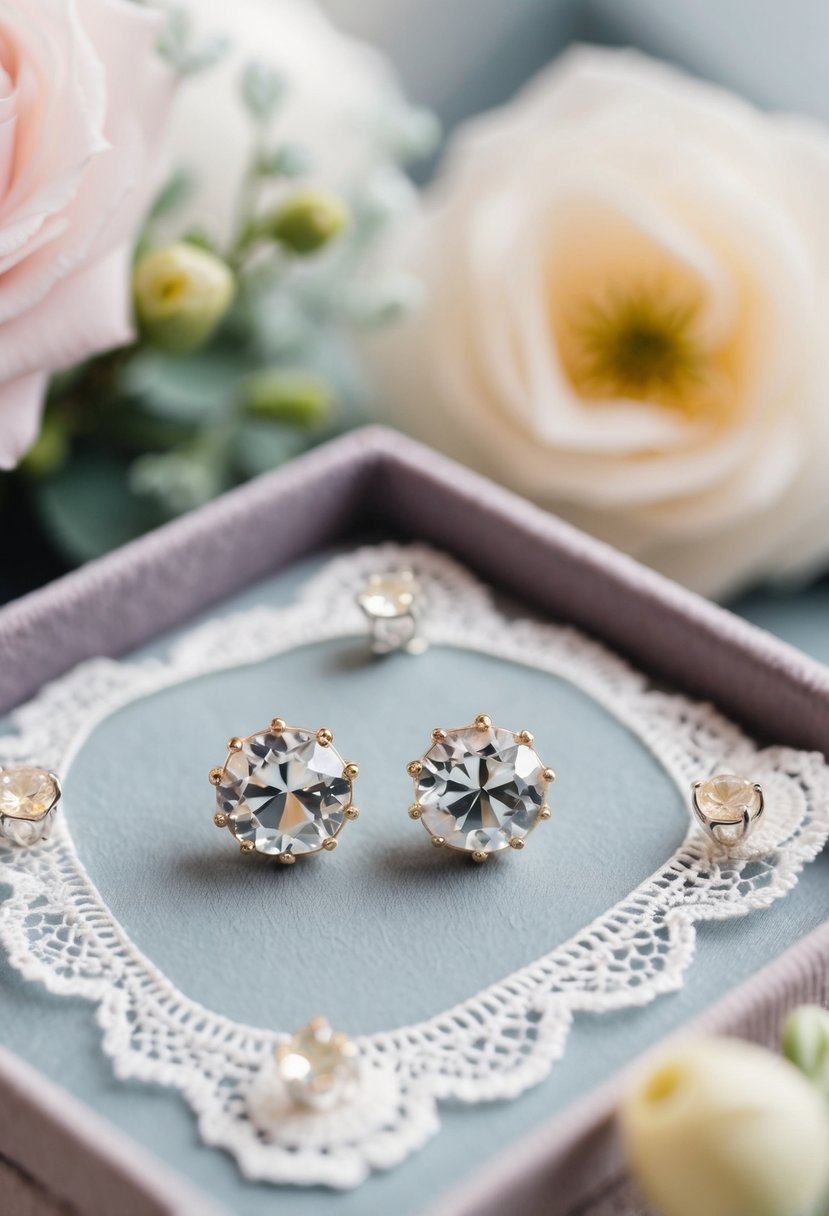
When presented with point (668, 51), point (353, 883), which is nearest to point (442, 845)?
point (353, 883)

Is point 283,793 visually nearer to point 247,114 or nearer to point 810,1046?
point 810,1046

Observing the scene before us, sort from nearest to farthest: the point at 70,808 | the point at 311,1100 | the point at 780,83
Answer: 1. the point at 311,1100
2. the point at 70,808
3. the point at 780,83

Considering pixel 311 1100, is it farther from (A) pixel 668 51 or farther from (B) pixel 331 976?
(A) pixel 668 51

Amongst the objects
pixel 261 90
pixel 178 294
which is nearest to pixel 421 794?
pixel 178 294

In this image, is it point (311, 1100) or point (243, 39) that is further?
point (243, 39)

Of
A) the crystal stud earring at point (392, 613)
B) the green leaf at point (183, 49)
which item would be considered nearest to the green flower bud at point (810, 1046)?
the crystal stud earring at point (392, 613)

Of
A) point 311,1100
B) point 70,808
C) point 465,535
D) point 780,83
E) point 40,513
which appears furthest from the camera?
point 780,83

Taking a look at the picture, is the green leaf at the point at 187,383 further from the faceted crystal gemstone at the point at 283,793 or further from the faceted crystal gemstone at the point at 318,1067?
the faceted crystal gemstone at the point at 318,1067
